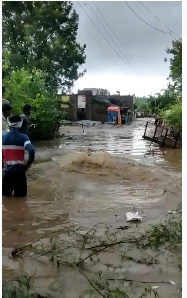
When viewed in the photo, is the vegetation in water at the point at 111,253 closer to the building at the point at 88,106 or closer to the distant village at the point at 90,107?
the distant village at the point at 90,107

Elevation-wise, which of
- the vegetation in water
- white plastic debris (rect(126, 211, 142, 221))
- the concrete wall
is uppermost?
the concrete wall

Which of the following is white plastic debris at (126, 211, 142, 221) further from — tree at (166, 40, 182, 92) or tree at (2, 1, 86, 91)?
tree at (2, 1, 86, 91)

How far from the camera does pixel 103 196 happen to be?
6320mm

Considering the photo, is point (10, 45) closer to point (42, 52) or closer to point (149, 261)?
point (42, 52)

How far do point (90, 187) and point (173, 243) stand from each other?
10.3 ft

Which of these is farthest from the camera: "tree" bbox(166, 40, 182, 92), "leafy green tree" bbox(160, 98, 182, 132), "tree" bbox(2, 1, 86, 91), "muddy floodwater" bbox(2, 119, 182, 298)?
"tree" bbox(2, 1, 86, 91)

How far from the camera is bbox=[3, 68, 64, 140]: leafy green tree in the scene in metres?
13.0

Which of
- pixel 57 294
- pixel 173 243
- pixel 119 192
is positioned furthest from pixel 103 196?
pixel 57 294

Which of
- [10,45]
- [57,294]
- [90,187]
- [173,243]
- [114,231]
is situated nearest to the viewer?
[57,294]

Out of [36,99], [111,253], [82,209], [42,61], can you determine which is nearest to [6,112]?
[82,209]

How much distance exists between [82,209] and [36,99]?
892cm

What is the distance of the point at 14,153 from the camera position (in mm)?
5320

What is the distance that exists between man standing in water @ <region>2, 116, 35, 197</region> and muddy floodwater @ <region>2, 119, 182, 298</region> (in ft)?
1.18

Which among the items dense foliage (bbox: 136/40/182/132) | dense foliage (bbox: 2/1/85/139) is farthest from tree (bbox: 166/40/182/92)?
dense foliage (bbox: 2/1/85/139)
